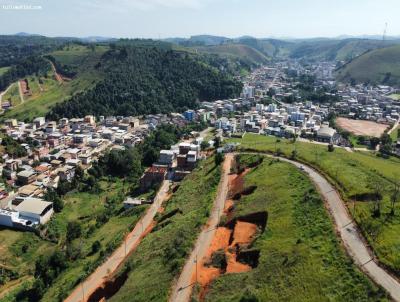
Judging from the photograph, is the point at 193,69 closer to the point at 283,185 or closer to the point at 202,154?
the point at 202,154

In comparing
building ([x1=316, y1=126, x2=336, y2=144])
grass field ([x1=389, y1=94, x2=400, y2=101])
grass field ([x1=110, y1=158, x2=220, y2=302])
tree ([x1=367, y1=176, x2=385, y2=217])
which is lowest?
grass field ([x1=389, y1=94, x2=400, y2=101])

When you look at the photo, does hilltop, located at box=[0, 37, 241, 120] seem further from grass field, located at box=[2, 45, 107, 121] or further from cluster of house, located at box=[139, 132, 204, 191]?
cluster of house, located at box=[139, 132, 204, 191]

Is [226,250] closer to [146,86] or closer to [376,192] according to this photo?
[376,192]

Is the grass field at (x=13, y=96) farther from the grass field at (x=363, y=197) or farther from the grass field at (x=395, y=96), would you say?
the grass field at (x=395, y=96)

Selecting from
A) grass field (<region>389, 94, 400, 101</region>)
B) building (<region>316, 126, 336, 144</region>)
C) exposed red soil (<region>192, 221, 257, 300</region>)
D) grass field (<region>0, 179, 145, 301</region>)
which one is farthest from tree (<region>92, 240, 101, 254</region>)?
grass field (<region>389, 94, 400, 101</region>)

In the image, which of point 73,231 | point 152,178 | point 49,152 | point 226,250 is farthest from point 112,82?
point 226,250

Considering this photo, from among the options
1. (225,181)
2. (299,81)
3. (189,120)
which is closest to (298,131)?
(189,120)

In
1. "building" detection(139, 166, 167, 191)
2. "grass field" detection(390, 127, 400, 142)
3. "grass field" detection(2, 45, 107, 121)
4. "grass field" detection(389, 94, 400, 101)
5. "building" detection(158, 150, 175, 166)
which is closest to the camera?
"building" detection(139, 166, 167, 191)
